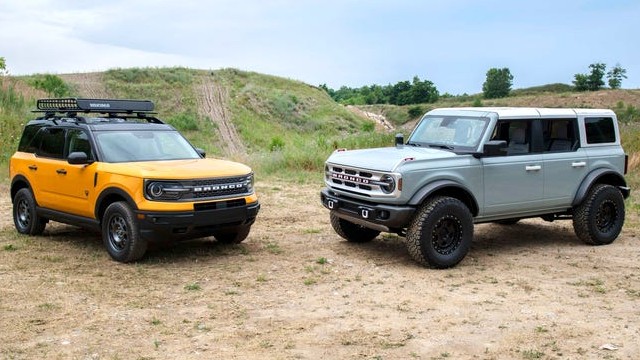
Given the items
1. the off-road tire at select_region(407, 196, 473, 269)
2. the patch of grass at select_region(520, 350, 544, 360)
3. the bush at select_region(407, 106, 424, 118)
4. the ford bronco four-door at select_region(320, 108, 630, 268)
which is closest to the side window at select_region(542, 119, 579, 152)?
the ford bronco four-door at select_region(320, 108, 630, 268)

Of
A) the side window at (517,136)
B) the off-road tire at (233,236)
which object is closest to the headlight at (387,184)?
the side window at (517,136)

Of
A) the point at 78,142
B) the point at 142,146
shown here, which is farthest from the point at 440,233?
the point at 78,142

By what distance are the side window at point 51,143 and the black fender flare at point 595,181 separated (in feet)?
24.6

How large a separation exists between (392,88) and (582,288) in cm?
7751

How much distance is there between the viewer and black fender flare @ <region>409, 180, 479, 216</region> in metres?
8.41

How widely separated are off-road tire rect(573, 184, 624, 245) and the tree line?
53754mm

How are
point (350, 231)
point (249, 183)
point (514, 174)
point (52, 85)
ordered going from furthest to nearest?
point (52, 85) < point (350, 231) < point (249, 183) < point (514, 174)

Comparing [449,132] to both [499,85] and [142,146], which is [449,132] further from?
[499,85]

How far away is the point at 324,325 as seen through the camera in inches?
255

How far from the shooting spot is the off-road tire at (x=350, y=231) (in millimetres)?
10164

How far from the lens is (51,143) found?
402 inches

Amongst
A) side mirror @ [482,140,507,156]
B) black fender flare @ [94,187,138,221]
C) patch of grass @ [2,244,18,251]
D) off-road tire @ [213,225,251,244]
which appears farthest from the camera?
patch of grass @ [2,244,18,251]

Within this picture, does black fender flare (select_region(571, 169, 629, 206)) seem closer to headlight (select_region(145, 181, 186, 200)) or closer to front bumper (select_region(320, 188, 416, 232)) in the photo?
front bumper (select_region(320, 188, 416, 232))

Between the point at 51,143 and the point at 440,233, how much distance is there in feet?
19.2
